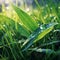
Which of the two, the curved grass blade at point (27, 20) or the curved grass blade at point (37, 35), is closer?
the curved grass blade at point (37, 35)

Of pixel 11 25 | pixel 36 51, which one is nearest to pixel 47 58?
pixel 36 51

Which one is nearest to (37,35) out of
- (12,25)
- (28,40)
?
(28,40)

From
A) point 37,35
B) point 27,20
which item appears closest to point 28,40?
point 37,35

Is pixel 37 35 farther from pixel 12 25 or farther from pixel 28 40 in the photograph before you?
pixel 12 25

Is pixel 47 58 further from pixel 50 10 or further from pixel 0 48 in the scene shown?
pixel 50 10

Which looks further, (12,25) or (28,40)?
(12,25)
